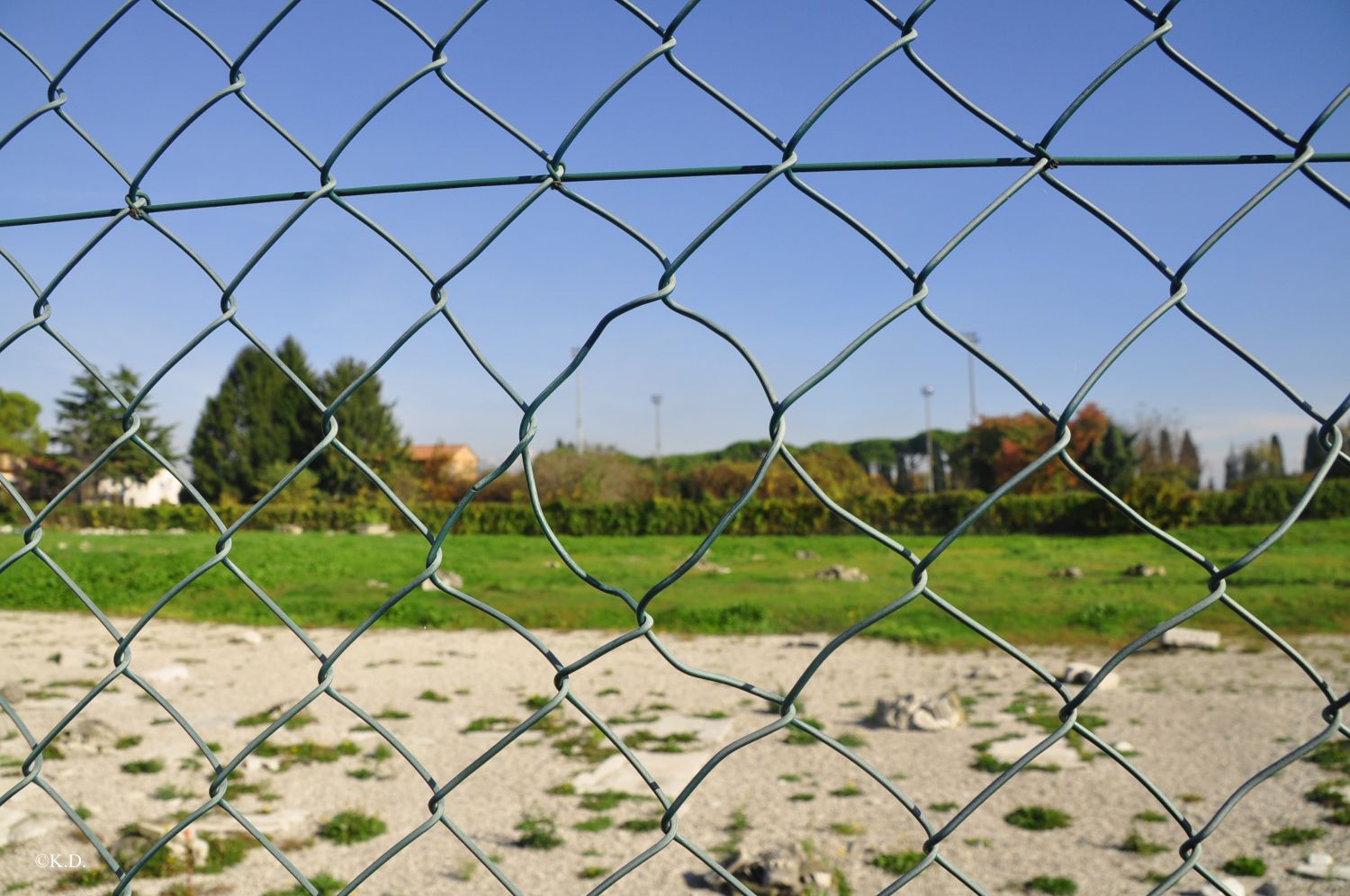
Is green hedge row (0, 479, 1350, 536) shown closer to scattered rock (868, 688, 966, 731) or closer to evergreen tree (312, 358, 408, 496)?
evergreen tree (312, 358, 408, 496)

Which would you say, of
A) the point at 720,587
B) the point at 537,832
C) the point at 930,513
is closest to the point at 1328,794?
the point at 537,832

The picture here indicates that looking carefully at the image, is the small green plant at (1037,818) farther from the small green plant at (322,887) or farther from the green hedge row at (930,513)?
the green hedge row at (930,513)

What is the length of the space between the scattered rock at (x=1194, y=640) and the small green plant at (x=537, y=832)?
16.9ft

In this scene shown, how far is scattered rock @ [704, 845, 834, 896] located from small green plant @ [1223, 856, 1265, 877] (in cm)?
130

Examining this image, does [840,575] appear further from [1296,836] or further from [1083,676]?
[1296,836]

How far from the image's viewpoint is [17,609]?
9.42 meters

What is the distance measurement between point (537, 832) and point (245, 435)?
7.41ft

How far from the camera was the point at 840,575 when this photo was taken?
1246 centimetres

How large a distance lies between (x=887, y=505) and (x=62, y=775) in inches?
715

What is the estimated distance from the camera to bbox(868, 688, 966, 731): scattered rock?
193 inches

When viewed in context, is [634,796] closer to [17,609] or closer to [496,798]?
[496,798]

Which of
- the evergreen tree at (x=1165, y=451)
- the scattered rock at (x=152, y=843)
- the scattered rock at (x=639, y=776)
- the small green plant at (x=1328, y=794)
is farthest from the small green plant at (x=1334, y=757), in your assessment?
the evergreen tree at (x=1165, y=451)

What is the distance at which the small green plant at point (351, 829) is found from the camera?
11.3ft

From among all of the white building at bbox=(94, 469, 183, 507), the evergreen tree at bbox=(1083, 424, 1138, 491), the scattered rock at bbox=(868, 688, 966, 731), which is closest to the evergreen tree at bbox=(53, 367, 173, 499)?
the white building at bbox=(94, 469, 183, 507)
